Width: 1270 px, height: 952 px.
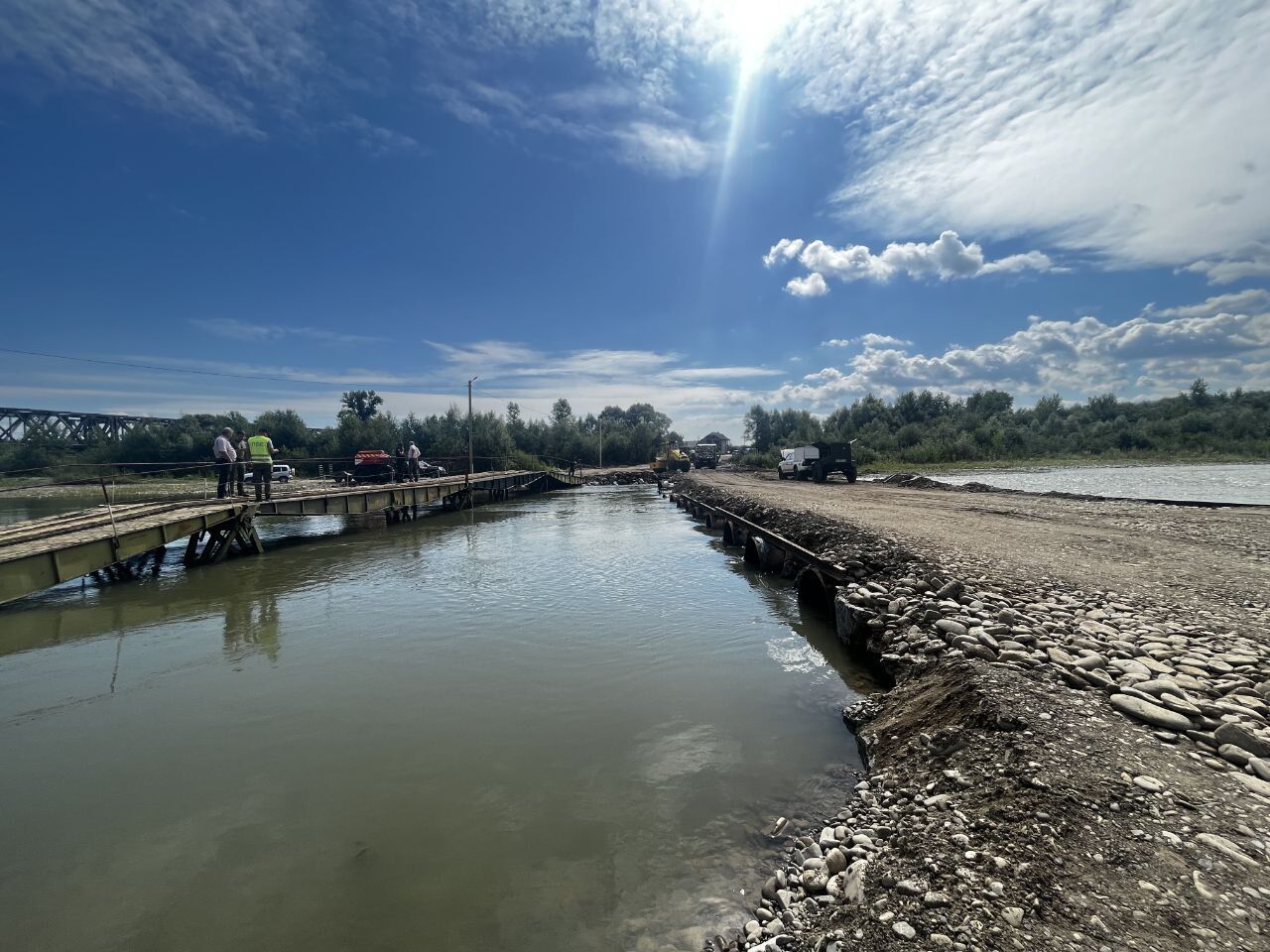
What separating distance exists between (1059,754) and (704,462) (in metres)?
56.0

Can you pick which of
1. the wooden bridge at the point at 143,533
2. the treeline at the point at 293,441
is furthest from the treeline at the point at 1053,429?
the wooden bridge at the point at 143,533

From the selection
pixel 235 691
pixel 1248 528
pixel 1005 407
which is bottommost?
pixel 235 691

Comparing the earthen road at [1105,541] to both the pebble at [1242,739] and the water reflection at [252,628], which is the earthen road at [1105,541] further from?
the water reflection at [252,628]

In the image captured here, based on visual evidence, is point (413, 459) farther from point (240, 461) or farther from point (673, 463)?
point (673, 463)

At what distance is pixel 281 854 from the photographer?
4.09 meters

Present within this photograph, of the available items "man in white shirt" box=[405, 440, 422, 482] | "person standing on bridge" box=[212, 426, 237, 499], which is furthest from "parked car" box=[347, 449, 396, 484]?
"person standing on bridge" box=[212, 426, 237, 499]

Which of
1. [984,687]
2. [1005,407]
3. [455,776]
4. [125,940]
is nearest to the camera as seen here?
[125,940]

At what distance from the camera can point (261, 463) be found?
17984 mm

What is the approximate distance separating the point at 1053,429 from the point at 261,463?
81.0 meters

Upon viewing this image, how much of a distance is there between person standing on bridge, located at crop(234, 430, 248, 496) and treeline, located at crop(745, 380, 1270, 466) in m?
46.7

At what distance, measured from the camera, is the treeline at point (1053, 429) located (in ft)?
198

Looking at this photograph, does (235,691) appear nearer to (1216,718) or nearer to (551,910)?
(551,910)

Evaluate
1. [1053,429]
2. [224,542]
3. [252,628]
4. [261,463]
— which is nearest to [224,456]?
[261,463]

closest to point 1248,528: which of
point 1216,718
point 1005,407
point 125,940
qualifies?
point 1216,718
